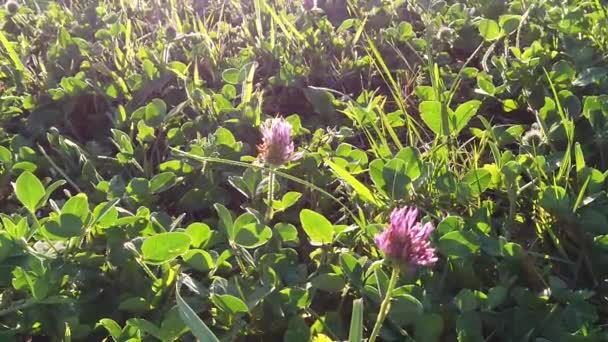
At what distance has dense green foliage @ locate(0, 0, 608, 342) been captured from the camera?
4.33 feet

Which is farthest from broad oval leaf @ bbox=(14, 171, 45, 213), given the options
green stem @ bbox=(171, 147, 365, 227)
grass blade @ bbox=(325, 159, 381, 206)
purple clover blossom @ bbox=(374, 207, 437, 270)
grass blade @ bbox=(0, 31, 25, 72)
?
grass blade @ bbox=(0, 31, 25, 72)

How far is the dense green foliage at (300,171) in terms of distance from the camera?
1.32 meters

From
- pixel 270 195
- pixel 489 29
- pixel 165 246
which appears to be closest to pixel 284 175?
pixel 270 195

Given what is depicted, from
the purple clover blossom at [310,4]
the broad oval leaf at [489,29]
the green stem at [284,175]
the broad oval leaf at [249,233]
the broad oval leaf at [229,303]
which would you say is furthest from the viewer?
the purple clover blossom at [310,4]

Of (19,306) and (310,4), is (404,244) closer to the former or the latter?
(19,306)

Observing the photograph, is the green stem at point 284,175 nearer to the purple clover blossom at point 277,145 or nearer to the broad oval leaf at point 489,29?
the purple clover blossom at point 277,145

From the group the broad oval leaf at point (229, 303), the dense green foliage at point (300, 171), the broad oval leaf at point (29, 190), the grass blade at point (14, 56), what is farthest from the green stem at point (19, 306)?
the grass blade at point (14, 56)

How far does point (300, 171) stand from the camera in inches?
65.9

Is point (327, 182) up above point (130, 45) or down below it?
below

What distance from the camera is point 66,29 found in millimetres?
2336

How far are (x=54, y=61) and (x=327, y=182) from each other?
35.6 inches

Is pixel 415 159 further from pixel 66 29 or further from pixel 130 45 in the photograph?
pixel 66 29

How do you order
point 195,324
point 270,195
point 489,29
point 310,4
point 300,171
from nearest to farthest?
point 195,324 < point 270,195 < point 300,171 < point 489,29 < point 310,4

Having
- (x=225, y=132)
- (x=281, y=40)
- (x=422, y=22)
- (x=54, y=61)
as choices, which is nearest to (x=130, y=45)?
(x=54, y=61)
